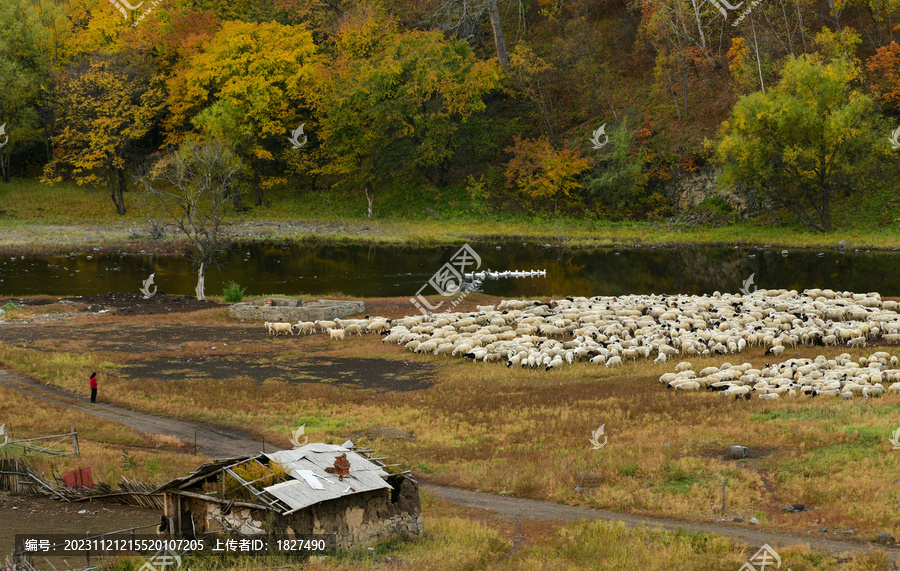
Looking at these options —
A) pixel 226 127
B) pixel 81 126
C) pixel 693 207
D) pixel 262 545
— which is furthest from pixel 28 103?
pixel 262 545

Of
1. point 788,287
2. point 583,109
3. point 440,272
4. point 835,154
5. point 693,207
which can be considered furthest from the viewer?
point 583,109

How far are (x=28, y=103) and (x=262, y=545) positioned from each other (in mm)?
95001

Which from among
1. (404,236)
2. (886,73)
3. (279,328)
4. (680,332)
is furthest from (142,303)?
(886,73)

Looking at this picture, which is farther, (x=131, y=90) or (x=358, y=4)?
(x=358, y=4)

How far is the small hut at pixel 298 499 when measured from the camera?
1591 cm

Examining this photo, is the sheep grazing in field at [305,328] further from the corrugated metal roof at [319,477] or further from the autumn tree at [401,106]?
the autumn tree at [401,106]

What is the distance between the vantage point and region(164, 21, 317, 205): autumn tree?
87.9 metres

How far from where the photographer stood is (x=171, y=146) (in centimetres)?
9325

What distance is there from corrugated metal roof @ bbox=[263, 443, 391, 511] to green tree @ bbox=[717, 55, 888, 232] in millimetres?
61523

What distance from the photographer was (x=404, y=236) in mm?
79062

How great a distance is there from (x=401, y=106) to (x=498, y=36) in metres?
16.6

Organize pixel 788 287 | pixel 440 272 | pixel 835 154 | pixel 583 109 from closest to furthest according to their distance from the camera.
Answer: pixel 788 287 < pixel 440 272 < pixel 835 154 < pixel 583 109

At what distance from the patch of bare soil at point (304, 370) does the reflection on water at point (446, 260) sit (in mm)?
19690

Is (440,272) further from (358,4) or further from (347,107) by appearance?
(358,4)
